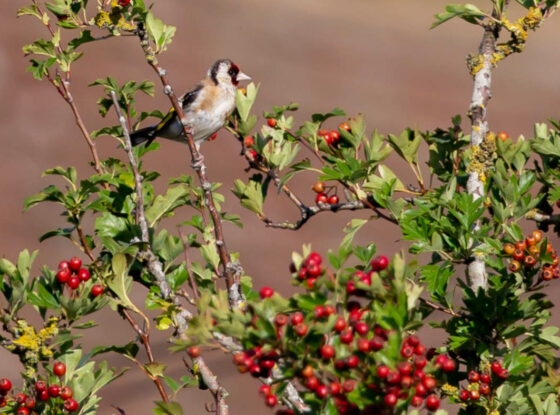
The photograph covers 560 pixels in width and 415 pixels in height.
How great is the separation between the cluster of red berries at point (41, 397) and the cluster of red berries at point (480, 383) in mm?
939

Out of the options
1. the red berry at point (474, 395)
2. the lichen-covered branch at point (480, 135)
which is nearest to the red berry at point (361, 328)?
the red berry at point (474, 395)

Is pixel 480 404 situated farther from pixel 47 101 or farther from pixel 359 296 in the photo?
pixel 47 101

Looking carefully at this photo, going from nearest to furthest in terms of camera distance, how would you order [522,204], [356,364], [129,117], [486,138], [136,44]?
1. [356,364]
2. [522,204]
3. [486,138]
4. [129,117]
5. [136,44]

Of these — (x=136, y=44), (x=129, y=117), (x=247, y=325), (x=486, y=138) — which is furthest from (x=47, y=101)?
(x=247, y=325)

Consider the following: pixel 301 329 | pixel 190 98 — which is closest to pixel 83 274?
pixel 301 329

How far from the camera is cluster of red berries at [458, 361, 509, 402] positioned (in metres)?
2.10

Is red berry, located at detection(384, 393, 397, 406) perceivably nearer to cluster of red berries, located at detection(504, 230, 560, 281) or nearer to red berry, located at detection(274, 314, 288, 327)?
red berry, located at detection(274, 314, 288, 327)

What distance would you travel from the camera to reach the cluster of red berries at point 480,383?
2104mm

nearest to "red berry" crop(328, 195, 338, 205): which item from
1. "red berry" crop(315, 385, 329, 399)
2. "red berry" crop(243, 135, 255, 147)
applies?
"red berry" crop(243, 135, 255, 147)

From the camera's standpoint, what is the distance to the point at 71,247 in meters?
7.72

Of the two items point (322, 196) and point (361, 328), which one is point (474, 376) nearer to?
point (361, 328)

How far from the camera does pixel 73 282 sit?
2193 millimetres

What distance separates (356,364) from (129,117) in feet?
5.10

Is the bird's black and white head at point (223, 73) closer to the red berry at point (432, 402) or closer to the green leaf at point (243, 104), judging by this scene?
the green leaf at point (243, 104)
